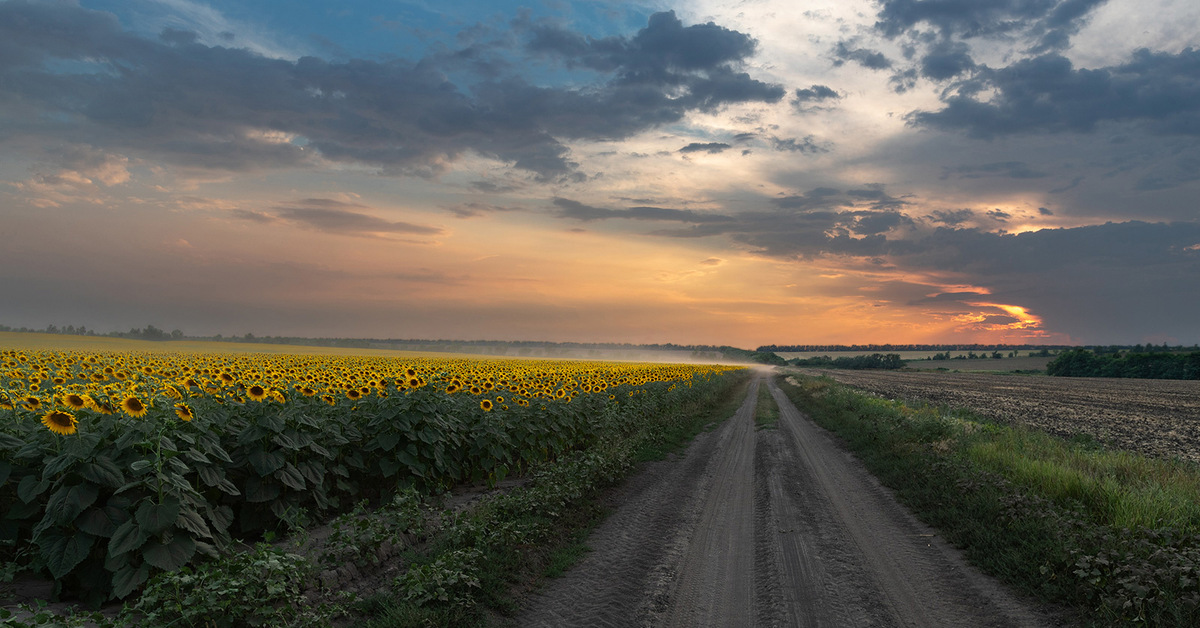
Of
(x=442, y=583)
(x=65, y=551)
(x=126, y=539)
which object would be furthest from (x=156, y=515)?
(x=442, y=583)

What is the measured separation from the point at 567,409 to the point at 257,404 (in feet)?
21.8

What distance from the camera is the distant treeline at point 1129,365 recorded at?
262 feet

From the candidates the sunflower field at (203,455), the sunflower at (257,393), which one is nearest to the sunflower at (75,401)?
the sunflower field at (203,455)

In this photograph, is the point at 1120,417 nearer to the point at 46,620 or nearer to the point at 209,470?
the point at 209,470

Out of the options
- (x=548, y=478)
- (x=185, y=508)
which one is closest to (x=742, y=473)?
(x=548, y=478)

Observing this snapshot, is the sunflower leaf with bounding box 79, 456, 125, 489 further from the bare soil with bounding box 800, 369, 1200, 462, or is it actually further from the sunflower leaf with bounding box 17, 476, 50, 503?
the bare soil with bounding box 800, 369, 1200, 462

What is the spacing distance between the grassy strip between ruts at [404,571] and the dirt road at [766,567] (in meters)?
0.48

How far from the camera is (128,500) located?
5457 millimetres

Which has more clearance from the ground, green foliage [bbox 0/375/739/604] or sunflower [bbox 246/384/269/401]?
sunflower [bbox 246/384/269/401]

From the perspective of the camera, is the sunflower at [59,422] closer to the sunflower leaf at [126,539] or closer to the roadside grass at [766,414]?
the sunflower leaf at [126,539]

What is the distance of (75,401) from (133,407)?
72cm

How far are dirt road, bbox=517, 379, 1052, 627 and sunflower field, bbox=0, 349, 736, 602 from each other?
9.64ft

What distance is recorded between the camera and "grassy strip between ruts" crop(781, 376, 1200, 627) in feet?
20.0

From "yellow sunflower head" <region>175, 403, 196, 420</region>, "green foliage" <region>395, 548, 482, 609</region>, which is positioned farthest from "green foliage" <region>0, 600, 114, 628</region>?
"green foliage" <region>395, 548, 482, 609</region>
